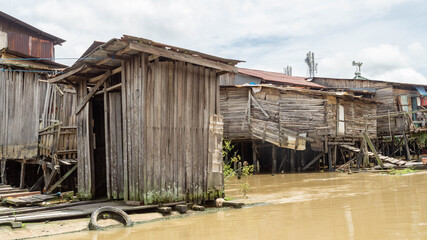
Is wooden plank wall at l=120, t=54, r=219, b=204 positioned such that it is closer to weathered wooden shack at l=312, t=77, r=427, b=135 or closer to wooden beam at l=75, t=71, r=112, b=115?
wooden beam at l=75, t=71, r=112, b=115

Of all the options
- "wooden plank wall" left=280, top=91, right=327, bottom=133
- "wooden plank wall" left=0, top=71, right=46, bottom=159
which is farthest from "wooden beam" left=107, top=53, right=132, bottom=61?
"wooden plank wall" left=280, top=91, right=327, bottom=133

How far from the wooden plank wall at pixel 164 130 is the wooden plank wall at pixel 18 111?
7.69 m

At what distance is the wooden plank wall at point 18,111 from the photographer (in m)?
14.1

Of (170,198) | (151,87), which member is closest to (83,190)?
(170,198)

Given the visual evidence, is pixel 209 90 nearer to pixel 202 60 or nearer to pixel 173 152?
pixel 202 60

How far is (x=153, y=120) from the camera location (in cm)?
782

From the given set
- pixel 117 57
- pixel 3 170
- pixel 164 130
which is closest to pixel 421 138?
pixel 164 130

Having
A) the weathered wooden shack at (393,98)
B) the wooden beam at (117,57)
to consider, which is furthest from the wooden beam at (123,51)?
the weathered wooden shack at (393,98)

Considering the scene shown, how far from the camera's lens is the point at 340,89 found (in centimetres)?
3023

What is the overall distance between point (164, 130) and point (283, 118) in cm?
1455

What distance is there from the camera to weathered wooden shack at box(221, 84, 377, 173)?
2111 cm

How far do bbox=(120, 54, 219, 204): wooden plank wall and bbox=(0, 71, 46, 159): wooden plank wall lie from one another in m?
7.69

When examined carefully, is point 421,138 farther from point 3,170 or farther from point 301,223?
point 3,170

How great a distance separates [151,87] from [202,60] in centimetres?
148
